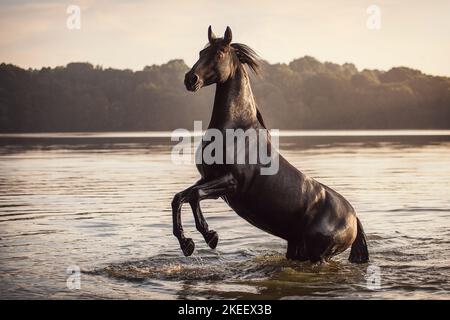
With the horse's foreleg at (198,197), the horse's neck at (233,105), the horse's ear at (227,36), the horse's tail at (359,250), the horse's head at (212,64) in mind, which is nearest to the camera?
the horse's foreleg at (198,197)

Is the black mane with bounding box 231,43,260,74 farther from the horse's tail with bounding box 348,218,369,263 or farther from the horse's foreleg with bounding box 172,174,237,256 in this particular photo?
the horse's tail with bounding box 348,218,369,263

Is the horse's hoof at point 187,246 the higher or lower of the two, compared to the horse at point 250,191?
lower

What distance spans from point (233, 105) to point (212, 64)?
0.61m

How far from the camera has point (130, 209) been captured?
1568cm

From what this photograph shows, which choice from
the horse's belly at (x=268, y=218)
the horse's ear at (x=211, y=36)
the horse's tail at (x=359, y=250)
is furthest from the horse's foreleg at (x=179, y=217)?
the horse's tail at (x=359, y=250)

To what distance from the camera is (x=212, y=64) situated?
8641mm

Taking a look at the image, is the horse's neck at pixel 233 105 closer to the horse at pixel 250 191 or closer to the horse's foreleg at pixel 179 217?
the horse at pixel 250 191

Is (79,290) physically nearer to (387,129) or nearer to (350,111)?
(350,111)

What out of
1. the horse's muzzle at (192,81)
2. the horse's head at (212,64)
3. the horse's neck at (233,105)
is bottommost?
the horse's neck at (233,105)

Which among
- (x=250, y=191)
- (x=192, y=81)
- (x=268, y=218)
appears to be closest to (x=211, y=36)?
(x=192, y=81)

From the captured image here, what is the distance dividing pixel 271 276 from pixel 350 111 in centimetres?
6908

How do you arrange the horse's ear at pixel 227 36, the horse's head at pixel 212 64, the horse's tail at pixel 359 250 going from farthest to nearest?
1. the horse's tail at pixel 359 250
2. the horse's ear at pixel 227 36
3. the horse's head at pixel 212 64

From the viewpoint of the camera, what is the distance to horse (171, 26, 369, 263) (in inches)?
339

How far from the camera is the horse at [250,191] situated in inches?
339
